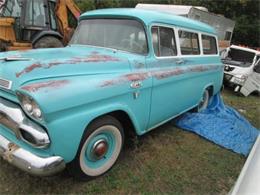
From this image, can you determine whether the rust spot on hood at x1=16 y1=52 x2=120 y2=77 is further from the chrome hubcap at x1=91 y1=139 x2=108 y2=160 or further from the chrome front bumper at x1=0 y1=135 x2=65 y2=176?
the chrome hubcap at x1=91 y1=139 x2=108 y2=160

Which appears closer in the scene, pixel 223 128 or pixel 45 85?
pixel 45 85

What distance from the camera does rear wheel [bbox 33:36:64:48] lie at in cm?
819

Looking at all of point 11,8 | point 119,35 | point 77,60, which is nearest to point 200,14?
point 11,8

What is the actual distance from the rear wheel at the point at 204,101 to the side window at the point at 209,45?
0.91 metres

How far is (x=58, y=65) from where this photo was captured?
8.81 feet

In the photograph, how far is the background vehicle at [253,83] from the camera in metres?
9.27

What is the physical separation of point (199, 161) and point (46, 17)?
24.4ft

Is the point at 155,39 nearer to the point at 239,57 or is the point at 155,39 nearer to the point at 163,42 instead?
the point at 163,42

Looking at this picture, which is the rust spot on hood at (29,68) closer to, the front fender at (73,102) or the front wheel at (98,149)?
the front fender at (73,102)

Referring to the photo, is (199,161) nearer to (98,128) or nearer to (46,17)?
(98,128)

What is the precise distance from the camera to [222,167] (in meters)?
3.79

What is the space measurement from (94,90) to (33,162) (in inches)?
36.1

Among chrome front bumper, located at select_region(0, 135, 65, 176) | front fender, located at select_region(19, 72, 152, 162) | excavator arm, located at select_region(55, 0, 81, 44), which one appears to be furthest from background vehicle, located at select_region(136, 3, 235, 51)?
chrome front bumper, located at select_region(0, 135, 65, 176)

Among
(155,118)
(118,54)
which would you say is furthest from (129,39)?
(155,118)
